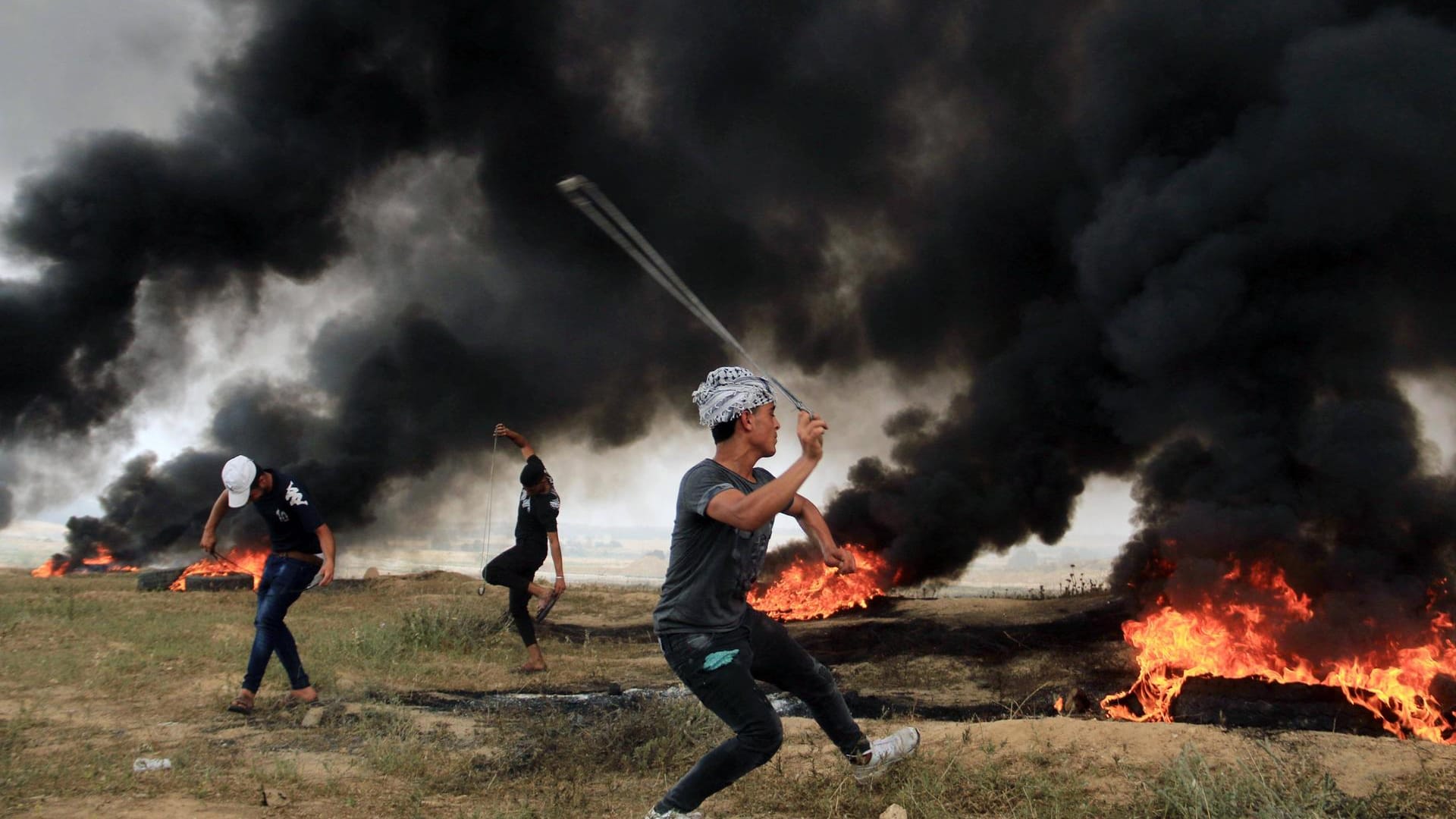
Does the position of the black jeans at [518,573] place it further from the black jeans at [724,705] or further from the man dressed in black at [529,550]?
the black jeans at [724,705]

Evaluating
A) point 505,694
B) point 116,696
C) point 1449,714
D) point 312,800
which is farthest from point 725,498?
point 1449,714

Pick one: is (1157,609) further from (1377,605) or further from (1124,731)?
(1124,731)

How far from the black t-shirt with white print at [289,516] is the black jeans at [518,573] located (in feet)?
7.04

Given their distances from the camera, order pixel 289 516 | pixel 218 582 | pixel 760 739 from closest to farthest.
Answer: pixel 760 739, pixel 289 516, pixel 218 582

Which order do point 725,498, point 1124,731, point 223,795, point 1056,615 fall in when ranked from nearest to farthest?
point 725,498 → point 223,795 → point 1124,731 → point 1056,615

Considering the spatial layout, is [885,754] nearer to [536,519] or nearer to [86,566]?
[536,519]

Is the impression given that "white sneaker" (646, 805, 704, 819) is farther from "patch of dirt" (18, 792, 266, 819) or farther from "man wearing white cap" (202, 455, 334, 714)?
"man wearing white cap" (202, 455, 334, 714)

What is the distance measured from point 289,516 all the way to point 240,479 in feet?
1.50

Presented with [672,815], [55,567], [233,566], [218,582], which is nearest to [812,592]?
[233,566]

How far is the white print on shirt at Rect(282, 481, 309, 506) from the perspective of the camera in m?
7.16

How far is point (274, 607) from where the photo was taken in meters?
7.07

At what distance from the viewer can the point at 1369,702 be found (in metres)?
8.64

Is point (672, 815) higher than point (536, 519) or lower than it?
lower

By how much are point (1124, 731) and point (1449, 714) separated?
559cm
